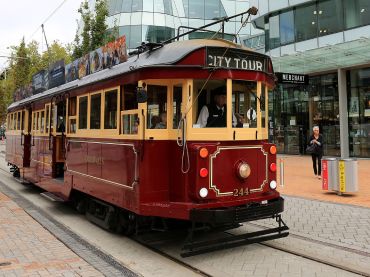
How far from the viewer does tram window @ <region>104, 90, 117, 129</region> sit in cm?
684

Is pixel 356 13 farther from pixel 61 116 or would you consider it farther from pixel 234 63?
pixel 234 63

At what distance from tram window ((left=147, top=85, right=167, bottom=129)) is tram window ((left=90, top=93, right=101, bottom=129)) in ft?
5.14

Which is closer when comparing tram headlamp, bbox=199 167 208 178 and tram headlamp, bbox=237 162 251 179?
tram headlamp, bbox=199 167 208 178

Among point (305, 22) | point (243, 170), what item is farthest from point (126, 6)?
point (243, 170)

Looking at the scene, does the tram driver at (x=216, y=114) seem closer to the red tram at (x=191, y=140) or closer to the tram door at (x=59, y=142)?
the red tram at (x=191, y=140)

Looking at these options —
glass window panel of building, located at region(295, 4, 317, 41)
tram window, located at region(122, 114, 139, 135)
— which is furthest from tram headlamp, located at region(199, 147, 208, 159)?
glass window panel of building, located at region(295, 4, 317, 41)

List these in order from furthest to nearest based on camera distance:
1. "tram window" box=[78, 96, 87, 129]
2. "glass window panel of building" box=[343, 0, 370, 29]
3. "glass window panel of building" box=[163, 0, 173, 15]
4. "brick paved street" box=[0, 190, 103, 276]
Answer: "glass window panel of building" box=[163, 0, 173, 15], "glass window panel of building" box=[343, 0, 370, 29], "tram window" box=[78, 96, 87, 129], "brick paved street" box=[0, 190, 103, 276]

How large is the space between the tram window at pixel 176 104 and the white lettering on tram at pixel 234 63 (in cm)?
59

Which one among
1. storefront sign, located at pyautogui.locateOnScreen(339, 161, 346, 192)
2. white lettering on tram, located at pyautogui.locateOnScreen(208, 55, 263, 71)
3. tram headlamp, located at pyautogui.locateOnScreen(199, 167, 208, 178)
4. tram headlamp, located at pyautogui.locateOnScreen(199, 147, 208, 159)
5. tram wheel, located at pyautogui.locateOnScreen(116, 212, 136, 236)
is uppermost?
white lettering on tram, located at pyautogui.locateOnScreen(208, 55, 263, 71)

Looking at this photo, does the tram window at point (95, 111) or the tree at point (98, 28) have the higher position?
the tree at point (98, 28)

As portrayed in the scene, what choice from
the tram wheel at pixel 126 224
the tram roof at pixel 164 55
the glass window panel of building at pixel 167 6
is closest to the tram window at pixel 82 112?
the tram roof at pixel 164 55

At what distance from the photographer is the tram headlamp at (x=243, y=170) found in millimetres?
6000

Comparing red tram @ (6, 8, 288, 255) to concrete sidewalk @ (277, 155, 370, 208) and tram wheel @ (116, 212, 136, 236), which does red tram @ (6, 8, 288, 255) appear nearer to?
tram wheel @ (116, 212, 136, 236)

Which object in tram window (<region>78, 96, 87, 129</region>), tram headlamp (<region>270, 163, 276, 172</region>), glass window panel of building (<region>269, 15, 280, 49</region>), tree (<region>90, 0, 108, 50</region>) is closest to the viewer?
tram headlamp (<region>270, 163, 276, 172</region>)
